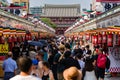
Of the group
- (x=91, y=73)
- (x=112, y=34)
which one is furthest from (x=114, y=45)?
(x=91, y=73)

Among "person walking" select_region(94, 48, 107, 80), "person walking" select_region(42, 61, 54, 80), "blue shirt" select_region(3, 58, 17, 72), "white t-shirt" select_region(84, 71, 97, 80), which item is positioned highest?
"person walking" select_region(42, 61, 54, 80)

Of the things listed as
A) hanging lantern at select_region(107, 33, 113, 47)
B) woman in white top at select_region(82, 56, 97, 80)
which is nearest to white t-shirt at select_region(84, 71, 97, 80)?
woman in white top at select_region(82, 56, 97, 80)

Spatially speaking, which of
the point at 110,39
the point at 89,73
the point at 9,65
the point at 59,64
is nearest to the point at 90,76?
the point at 89,73

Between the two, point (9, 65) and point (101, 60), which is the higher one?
point (9, 65)

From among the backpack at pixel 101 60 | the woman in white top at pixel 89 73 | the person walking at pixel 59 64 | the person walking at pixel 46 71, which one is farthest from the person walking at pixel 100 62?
the person walking at pixel 46 71

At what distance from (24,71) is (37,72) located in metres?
4.22

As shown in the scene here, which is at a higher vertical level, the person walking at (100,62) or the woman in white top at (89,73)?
the woman in white top at (89,73)

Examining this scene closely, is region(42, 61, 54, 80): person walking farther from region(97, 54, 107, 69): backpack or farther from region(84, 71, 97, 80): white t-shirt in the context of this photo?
region(97, 54, 107, 69): backpack

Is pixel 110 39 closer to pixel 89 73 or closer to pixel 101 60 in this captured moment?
pixel 101 60

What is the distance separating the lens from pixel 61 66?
41.6ft

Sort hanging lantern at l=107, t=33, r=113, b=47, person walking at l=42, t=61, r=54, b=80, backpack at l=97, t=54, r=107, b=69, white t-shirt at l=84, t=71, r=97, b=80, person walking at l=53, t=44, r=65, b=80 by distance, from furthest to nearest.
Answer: hanging lantern at l=107, t=33, r=113, b=47 < backpack at l=97, t=54, r=107, b=69 < person walking at l=53, t=44, r=65, b=80 < white t-shirt at l=84, t=71, r=97, b=80 < person walking at l=42, t=61, r=54, b=80

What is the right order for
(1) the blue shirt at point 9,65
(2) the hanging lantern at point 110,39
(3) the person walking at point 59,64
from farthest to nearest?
1. (2) the hanging lantern at point 110,39
2. (1) the blue shirt at point 9,65
3. (3) the person walking at point 59,64

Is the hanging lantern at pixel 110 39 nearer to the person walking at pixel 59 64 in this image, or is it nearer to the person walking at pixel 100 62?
the person walking at pixel 100 62

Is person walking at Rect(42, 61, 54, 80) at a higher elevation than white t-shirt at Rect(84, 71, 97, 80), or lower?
higher
